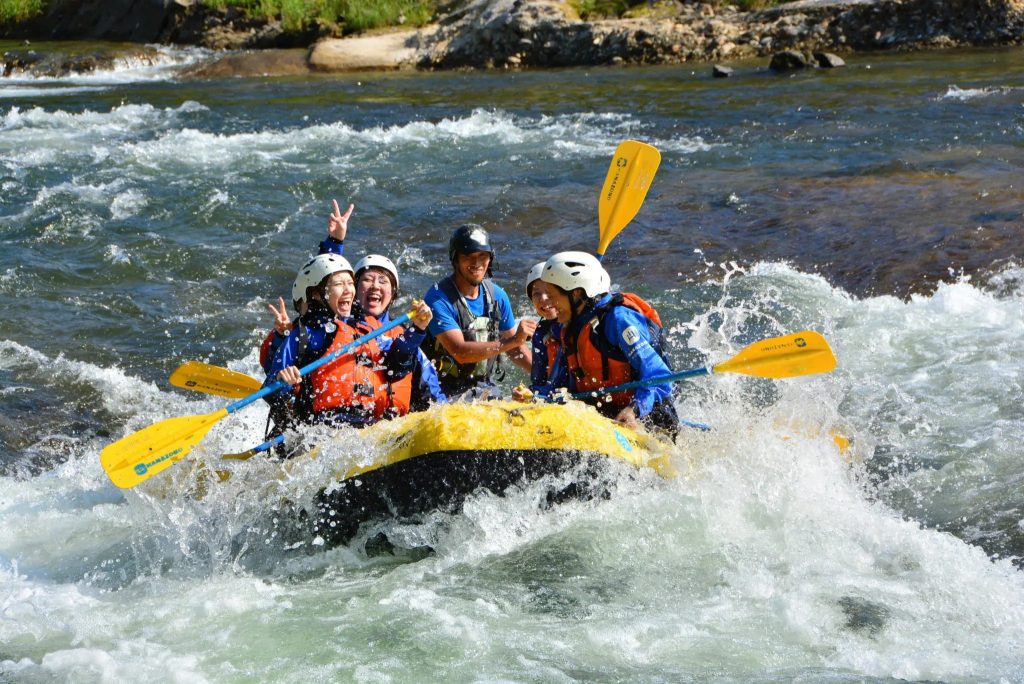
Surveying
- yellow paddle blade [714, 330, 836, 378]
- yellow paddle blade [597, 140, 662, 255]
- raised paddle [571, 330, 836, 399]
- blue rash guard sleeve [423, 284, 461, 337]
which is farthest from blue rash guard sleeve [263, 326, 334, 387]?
yellow paddle blade [597, 140, 662, 255]

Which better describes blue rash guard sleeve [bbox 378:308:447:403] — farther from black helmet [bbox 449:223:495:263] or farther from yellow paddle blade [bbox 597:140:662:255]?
yellow paddle blade [bbox 597:140:662:255]

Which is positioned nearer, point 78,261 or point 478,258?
point 478,258

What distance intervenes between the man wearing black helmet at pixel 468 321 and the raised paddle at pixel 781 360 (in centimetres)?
71

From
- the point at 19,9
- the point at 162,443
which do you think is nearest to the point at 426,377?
the point at 162,443

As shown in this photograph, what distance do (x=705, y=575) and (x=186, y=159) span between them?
424 inches

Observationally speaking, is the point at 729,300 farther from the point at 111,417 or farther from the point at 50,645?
the point at 50,645

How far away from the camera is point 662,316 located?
8844 millimetres

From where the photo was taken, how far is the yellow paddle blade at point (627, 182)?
23.7ft

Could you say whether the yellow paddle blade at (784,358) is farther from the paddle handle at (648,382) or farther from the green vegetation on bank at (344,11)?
the green vegetation on bank at (344,11)

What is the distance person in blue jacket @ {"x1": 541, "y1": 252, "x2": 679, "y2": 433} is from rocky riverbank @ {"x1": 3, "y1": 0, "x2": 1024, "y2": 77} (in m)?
14.5

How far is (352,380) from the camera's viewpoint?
5.75m

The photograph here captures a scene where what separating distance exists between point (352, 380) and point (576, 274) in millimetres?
1233

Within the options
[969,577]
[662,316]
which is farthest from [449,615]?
[662,316]

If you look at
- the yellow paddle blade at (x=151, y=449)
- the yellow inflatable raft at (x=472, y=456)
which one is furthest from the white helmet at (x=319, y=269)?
the yellow inflatable raft at (x=472, y=456)
